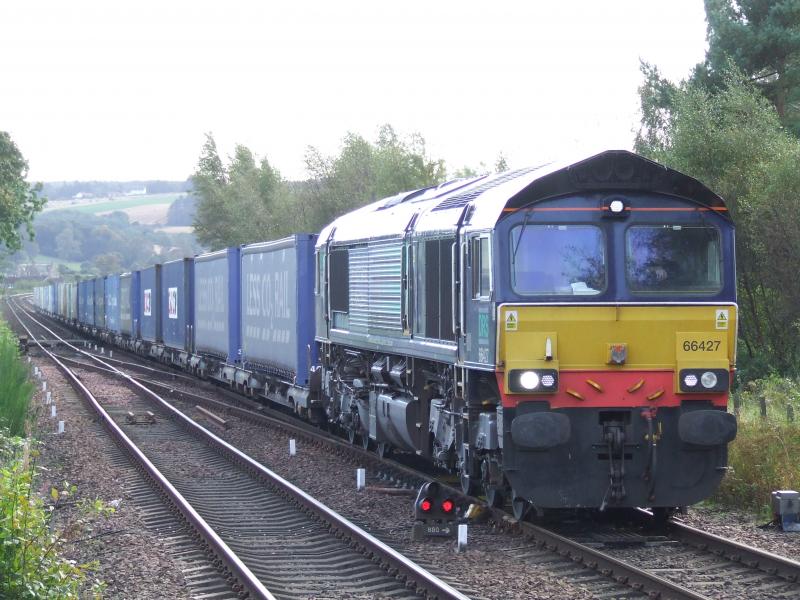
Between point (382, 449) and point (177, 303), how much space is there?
18.4 metres

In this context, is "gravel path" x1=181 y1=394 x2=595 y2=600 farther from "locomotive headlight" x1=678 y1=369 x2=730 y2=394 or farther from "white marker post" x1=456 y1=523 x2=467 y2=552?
"locomotive headlight" x1=678 y1=369 x2=730 y2=394

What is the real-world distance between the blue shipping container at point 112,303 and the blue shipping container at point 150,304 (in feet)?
20.7

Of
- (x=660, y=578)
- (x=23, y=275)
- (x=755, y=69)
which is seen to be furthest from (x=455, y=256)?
(x=23, y=275)

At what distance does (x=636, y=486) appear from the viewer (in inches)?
400

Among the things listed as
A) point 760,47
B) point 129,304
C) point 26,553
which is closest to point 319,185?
point 129,304

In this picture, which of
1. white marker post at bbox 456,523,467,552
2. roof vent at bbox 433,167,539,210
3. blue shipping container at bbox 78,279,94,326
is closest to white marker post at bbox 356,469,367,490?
roof vent at bbox 433,167,539,210

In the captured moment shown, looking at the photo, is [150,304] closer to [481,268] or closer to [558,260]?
[481,268]

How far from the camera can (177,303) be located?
107 feet

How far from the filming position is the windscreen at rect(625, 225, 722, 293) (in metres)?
10.4

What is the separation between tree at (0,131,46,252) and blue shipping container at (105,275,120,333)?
635 cm

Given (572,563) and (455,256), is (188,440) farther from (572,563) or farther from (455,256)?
(572,563)

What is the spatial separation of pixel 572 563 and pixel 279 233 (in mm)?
51385

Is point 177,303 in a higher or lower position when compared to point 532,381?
higher

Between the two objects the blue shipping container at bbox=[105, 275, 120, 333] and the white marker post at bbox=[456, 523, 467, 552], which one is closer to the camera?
the white marker post at bbox=[456, 523, 467, 552]
